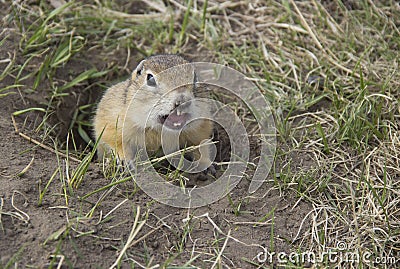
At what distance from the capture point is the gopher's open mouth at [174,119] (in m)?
3.87

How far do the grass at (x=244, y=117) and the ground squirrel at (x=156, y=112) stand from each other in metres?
0.40

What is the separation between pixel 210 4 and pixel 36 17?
163 cm

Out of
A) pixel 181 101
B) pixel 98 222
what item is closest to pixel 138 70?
pixel 181 101

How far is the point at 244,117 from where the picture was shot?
4578 millimetres

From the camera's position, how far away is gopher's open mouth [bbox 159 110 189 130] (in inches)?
152

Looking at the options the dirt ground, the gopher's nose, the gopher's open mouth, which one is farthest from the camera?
the gopher's open mouth

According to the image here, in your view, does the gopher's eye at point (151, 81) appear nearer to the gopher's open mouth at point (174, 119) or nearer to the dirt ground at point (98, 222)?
the gopher's open mouth at point (174, 119)

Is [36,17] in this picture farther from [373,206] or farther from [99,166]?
[373,206]

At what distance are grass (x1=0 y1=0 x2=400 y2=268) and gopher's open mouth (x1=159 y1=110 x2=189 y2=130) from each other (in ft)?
1.67

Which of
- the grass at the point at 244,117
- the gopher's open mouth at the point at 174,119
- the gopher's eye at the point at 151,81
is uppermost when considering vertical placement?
the gopher's eye at the point at 151,81

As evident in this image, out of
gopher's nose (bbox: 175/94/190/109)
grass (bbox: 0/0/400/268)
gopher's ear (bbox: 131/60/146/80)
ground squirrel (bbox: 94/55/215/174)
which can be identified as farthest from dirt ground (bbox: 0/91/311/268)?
gopher's ear (bbox: 131/60/146/80)

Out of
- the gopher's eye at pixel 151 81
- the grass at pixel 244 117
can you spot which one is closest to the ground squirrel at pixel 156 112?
the gopher's eye at pixel 151 81

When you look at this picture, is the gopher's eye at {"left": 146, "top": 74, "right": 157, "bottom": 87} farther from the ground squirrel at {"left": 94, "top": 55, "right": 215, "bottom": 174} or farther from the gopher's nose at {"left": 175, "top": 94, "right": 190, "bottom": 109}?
the gopher's nose at {"left": 175, "top": 94, "right": 190, "bottom": 109}

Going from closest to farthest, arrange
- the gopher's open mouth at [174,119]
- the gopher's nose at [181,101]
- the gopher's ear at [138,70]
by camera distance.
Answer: the gopher's nose at [181,101]
the gopher's open mouth at [174,119]
the gopher's ear at [138,70]
